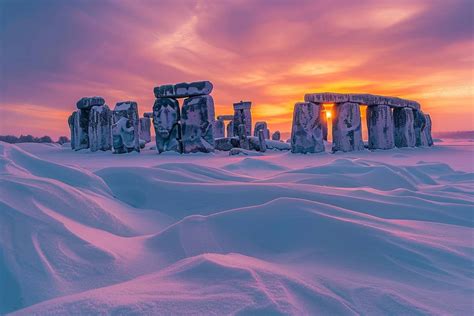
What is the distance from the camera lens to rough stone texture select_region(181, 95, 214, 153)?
9984mm

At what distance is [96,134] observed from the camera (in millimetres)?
11281

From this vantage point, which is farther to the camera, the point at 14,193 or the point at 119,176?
the point at 119,176

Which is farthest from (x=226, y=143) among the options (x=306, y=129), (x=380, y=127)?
(x=380, y=127)

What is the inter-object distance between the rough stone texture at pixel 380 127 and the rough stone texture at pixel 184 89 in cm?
552

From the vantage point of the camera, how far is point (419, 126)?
46.3 ft

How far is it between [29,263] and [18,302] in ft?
0.52

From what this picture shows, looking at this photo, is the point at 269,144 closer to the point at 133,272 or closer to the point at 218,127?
the point at 218,127

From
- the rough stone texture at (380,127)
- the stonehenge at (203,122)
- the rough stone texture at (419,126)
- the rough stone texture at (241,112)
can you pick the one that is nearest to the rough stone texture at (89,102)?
the stonehenge at (203,122)

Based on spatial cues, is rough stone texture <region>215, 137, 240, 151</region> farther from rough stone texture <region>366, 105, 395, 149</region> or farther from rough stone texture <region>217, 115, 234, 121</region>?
rough stone texture <region>217, 115, 234, 121</region>

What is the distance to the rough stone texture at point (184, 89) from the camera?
9945 mm

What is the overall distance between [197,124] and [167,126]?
3.08 feet

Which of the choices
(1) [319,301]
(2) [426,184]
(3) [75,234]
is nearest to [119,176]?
(3) [75,234]

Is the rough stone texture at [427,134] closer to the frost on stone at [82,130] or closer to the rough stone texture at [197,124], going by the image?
the rough stone texture at [197,124]

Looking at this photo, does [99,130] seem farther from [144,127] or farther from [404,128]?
[404,128]
